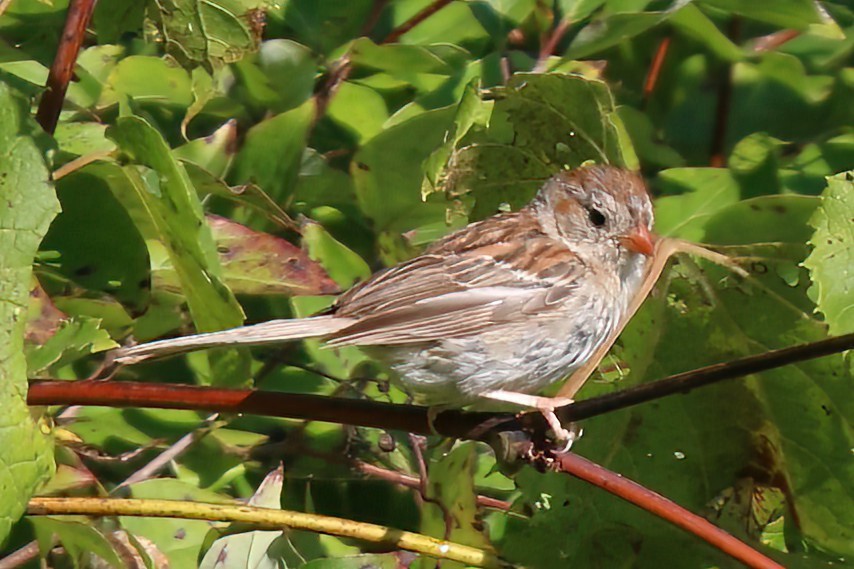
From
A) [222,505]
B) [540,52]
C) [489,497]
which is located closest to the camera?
[222,505]

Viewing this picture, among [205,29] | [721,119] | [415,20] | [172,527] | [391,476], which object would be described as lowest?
[391,476]

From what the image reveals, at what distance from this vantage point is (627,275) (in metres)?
3.15

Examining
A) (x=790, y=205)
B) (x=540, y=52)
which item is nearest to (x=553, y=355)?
(x=790, y=205)

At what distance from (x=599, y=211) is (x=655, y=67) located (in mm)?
714

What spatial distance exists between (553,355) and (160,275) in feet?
2.89

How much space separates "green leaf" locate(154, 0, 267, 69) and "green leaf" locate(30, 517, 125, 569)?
0.97m

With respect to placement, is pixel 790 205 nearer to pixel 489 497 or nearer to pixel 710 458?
pixel 710 458

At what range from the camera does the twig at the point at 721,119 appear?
3746mm

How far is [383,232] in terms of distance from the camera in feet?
10.3

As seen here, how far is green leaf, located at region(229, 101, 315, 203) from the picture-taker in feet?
10.1

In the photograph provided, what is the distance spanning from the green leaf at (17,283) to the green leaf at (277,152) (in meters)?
0.90

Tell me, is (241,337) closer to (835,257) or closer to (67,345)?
(67,345)

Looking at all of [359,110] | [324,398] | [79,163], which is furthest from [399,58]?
[324,398]

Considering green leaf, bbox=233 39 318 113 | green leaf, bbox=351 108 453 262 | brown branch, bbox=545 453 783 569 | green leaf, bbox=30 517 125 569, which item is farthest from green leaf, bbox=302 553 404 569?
green leaf, bbox=233 39 318 113
